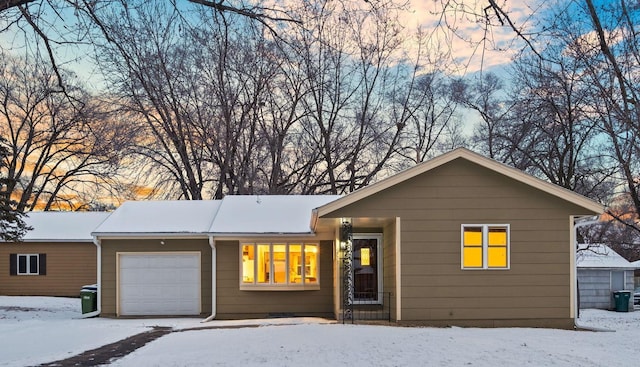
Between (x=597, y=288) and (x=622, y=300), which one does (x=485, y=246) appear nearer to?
(x=622, y=300)

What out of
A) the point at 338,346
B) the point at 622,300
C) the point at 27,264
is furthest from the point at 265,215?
the point at 622,300

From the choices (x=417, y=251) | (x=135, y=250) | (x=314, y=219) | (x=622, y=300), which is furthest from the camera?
(x=622, y=300)

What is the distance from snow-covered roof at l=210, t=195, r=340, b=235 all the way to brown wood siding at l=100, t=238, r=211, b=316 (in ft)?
3.98

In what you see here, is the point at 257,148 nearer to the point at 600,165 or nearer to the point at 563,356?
the point at 600,165

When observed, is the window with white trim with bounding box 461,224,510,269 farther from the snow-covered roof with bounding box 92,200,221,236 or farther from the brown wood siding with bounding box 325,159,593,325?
the snow-covered roof with bounding box 92,200,221,236

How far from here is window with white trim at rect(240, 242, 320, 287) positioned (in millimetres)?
18156

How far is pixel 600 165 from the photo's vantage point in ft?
87.9

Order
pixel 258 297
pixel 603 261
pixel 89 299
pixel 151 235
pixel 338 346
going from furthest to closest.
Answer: pixel 603 261 → pixel 89 299 → pixel 151 235 → pixel 258 297 → pixel 338 346

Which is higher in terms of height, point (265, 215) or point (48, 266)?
point (265, 215)

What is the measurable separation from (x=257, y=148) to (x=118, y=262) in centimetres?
1349

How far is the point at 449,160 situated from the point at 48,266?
846 inches

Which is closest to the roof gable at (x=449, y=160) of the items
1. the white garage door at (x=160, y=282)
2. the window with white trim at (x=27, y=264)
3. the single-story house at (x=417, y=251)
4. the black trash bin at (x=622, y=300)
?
the single-story house at (x=417, y=251)

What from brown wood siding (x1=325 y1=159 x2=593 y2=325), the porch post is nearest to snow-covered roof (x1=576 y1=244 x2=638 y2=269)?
brown wood siding (x1=325 y1=159 x2=593 y2=325)

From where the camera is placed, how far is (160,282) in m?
19.0
